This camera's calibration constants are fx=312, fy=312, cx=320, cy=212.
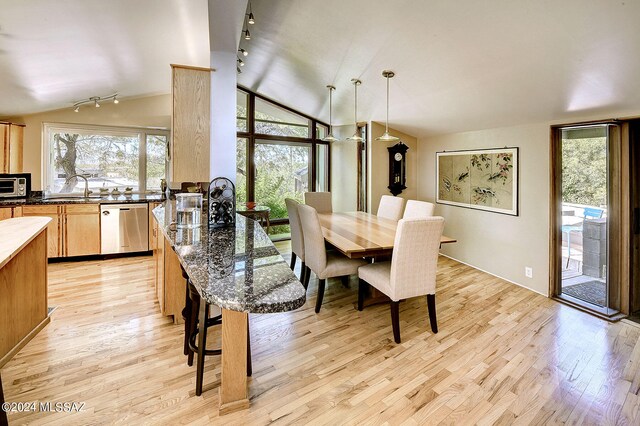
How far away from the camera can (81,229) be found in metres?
4.39

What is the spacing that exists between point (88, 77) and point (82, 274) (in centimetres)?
237

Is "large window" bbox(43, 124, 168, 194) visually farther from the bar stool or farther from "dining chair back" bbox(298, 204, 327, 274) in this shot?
the bar stool

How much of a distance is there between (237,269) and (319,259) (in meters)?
1.56

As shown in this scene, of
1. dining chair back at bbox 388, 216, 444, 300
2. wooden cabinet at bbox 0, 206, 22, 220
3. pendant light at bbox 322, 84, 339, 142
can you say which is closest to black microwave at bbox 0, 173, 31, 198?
wooden cabinet at bbox 0, 206, 22, 220

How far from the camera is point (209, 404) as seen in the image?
174 centimetres

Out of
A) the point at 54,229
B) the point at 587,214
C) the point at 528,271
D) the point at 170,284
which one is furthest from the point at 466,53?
the point at 54,229

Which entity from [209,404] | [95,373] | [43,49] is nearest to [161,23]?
[43,49]

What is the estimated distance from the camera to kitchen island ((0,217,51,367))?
6.48 ft

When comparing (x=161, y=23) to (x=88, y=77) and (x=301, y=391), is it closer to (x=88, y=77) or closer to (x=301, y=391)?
(x=88, y=77)

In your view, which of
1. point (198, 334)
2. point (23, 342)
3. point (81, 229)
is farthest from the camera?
point (81, 229)

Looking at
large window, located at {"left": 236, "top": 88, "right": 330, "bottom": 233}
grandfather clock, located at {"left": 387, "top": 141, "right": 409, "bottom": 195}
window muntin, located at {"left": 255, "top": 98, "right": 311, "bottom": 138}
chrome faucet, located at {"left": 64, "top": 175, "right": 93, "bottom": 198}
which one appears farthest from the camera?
window muntin, located at {"left": 255, "top": 98, "right": 311, "bottom": 138}

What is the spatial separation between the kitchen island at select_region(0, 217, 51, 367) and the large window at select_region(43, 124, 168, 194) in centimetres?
289

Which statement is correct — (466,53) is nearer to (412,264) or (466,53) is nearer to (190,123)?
(412,264)

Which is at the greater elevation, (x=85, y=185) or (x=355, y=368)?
(x=85, y=185)
